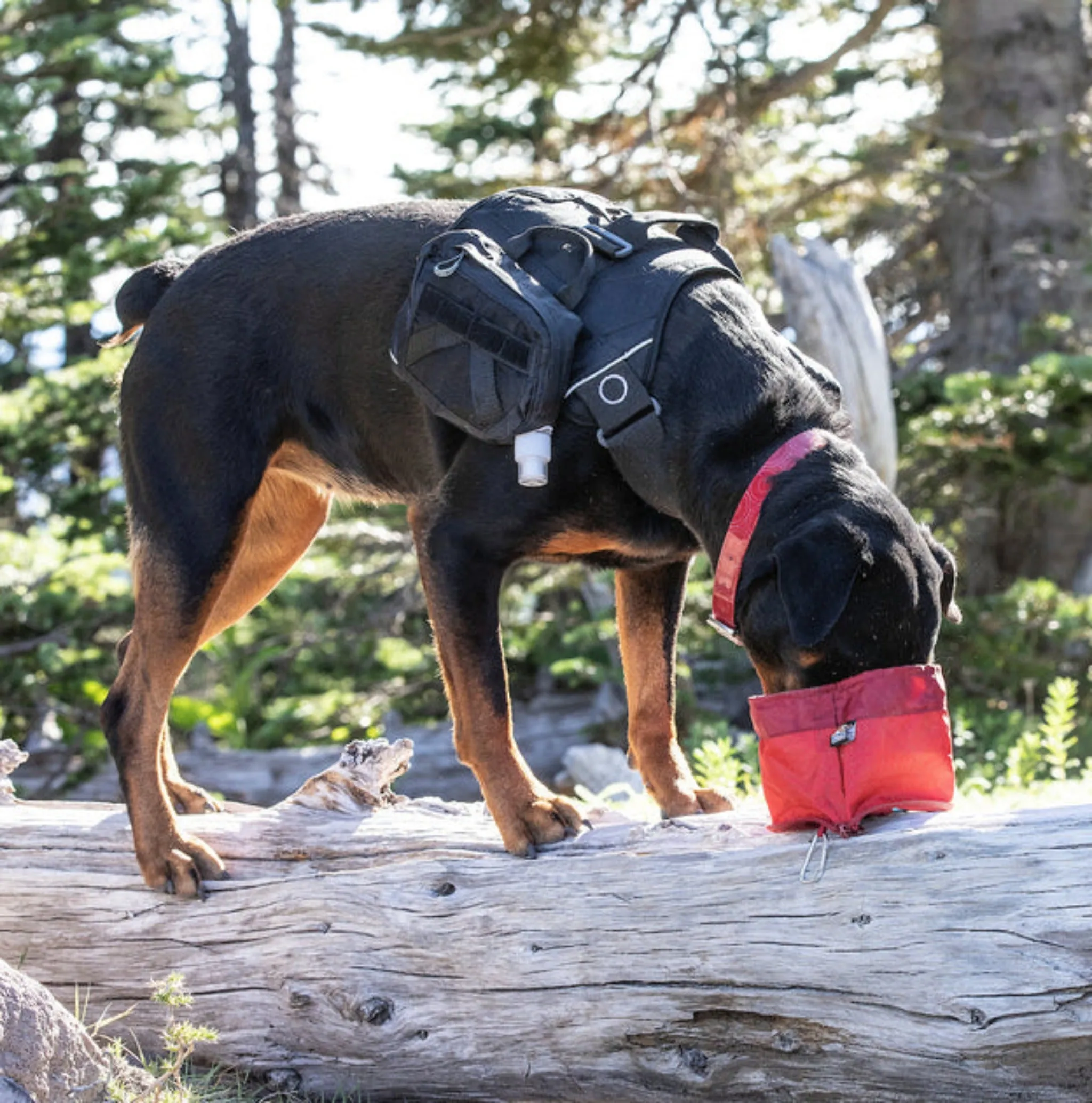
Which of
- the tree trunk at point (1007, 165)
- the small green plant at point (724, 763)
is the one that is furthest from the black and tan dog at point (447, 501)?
the tree trunk at point (1007, 165)

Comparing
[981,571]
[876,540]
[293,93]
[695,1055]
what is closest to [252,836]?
[695,1055]

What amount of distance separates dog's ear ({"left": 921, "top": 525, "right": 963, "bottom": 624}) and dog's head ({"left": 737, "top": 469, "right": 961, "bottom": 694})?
0.06 meters

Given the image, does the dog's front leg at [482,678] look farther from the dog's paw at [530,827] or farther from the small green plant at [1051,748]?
the small green plant at [1051,748]

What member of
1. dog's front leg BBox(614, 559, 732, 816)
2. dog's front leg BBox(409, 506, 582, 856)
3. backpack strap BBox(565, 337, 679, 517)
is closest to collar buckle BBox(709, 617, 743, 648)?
backpack strap BBox(565, 337, 679, 517)

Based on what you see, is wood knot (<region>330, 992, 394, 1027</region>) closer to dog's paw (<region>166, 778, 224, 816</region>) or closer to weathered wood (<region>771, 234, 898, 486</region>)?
dog's paw (<region>166, 778, 224, 816</region>)

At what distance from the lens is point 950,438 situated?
797 centimetres

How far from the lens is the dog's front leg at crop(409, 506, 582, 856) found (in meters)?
3.44

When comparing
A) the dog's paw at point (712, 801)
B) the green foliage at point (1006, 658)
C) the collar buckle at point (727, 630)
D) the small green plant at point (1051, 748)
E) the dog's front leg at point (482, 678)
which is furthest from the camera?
the green foliage at point (1006, 658)

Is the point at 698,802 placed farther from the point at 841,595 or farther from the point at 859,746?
the point at 841,595

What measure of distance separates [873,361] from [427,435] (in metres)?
4.37

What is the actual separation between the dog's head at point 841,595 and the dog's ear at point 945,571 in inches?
2.3

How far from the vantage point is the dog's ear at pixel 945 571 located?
313 centimetres

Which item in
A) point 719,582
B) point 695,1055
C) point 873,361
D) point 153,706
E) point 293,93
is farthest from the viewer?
point 293,93

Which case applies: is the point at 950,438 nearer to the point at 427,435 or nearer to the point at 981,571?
the point at 981,571
